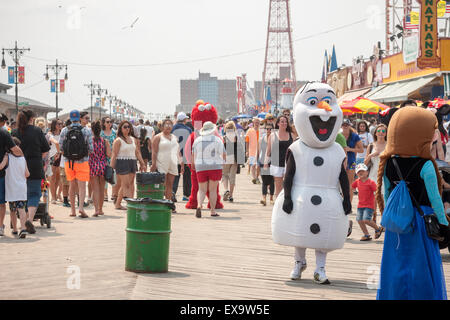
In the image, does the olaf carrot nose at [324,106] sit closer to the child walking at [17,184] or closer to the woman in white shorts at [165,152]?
the child walking at [17,184]

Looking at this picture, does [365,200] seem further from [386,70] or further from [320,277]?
[386,70]

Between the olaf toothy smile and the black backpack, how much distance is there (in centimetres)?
622

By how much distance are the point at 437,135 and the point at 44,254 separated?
17.9 ft

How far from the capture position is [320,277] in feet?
25.0

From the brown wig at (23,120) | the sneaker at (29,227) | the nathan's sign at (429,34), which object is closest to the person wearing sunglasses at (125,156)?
the brown wig at (23,120)

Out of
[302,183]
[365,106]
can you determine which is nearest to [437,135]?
[302,183]

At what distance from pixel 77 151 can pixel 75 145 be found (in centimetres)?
11

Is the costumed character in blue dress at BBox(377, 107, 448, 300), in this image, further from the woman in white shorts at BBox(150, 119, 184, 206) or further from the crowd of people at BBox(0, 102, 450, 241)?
the woman in white shorts at BBox(150, 119, 184, 206)

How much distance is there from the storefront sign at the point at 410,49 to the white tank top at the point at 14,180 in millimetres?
24033

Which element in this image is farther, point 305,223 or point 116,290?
point 305,223
